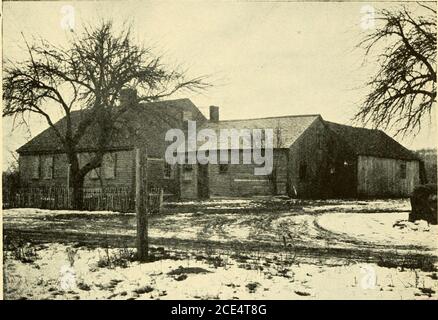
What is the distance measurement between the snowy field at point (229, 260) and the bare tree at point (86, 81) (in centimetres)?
229

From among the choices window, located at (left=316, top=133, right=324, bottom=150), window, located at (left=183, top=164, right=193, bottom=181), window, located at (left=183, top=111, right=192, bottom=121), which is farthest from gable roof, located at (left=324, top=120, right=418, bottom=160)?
window, located at (left=183, top=164, right=193, bottom=181)

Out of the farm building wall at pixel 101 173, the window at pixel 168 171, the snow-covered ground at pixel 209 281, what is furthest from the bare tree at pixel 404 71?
the window at pixel 168 171

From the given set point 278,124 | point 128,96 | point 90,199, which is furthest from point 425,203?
point 90,199

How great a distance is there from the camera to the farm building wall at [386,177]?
8.13 m

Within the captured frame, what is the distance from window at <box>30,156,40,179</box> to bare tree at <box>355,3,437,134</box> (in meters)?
8.88

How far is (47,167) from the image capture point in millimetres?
13445

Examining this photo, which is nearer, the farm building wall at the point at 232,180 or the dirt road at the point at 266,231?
the dirt road at the point at 266,231

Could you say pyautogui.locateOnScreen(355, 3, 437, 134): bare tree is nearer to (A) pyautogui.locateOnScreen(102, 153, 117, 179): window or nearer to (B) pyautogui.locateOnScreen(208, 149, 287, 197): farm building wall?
(B) pyautogui.locateOnScreen(208, 149, 287, 197): farm building wall

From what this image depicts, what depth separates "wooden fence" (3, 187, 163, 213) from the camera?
445 inches

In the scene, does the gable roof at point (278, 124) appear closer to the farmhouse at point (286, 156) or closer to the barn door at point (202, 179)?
the farmhouse at point (286, 156)

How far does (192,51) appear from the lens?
7.64 metres

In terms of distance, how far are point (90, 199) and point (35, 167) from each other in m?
2.02
